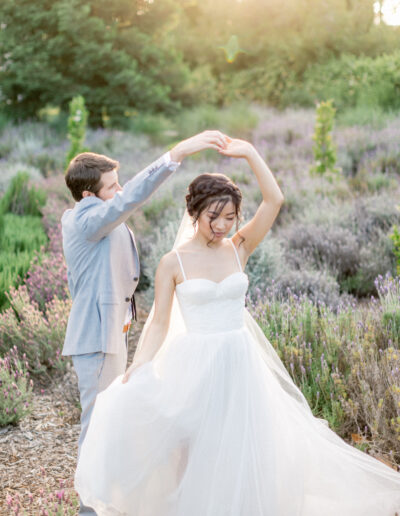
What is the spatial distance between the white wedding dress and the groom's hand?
58cm

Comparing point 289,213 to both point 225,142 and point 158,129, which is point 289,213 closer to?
point 225,142

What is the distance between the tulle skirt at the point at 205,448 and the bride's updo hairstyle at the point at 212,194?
595mm

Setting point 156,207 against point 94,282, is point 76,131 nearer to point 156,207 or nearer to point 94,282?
point 156,207

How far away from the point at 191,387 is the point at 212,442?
0.26 meters

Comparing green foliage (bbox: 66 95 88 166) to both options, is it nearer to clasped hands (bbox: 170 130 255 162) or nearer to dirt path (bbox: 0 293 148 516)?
dirt path (bbox: 0 293 148 516)

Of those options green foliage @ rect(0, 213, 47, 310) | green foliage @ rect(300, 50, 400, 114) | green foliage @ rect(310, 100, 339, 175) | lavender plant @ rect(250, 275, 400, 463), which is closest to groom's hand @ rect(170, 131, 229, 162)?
lavender plant @ rect(250, 275, 400, 463)

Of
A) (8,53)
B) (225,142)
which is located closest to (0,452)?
(225,142)

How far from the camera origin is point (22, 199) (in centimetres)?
857

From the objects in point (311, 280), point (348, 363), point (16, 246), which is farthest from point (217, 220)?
point (16, 246)

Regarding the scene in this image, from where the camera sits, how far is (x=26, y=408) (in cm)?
380

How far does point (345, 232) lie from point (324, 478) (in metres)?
4.24

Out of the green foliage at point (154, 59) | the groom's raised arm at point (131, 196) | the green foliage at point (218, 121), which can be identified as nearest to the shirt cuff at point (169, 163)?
the groom's raised arm at point (131, 196)

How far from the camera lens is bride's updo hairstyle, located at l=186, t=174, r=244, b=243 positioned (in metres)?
2.53

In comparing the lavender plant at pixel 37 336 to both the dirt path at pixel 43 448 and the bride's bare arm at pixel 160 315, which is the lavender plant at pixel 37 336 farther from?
the bride's bare arm at pixel 160 315
